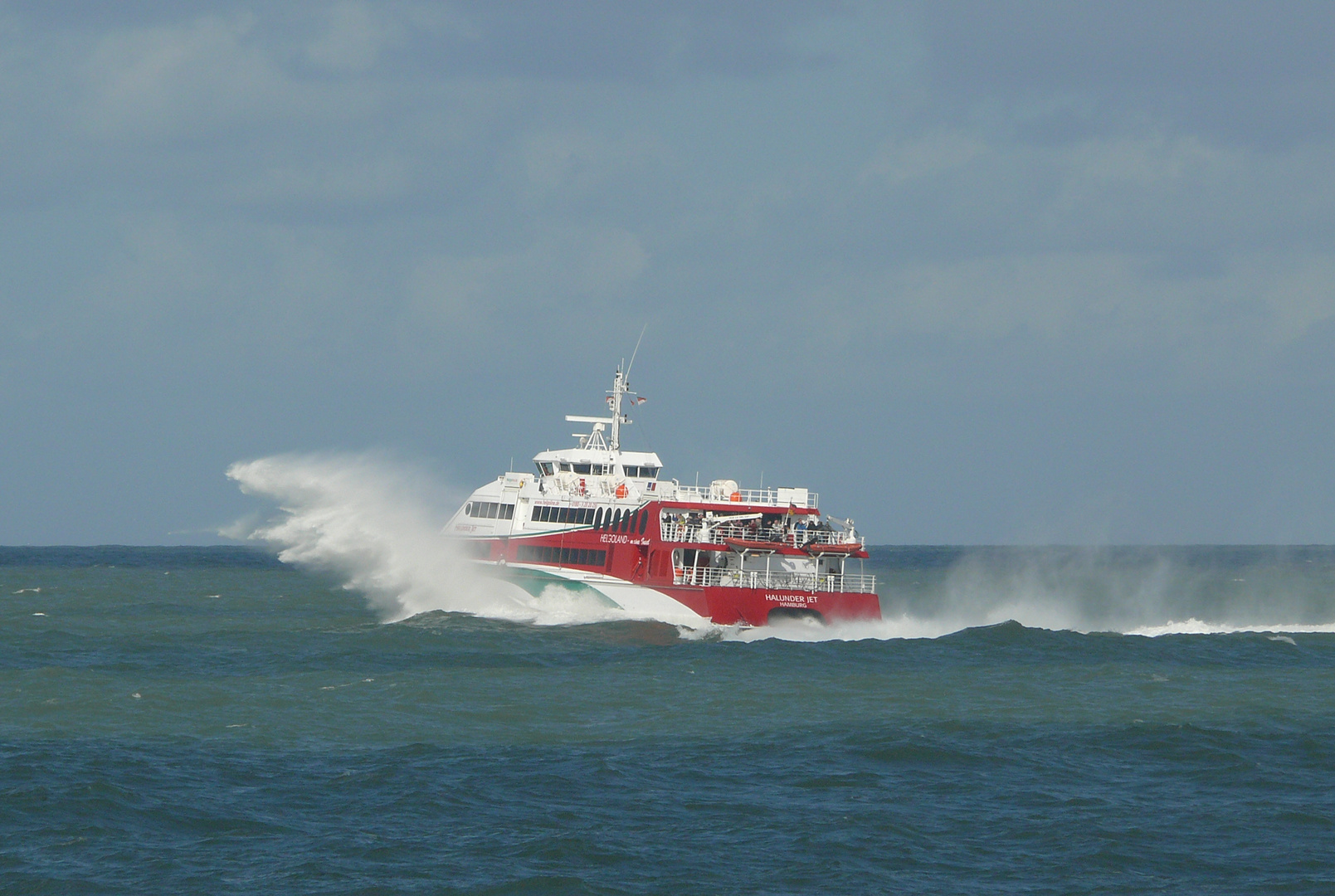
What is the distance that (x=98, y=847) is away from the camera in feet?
64.4

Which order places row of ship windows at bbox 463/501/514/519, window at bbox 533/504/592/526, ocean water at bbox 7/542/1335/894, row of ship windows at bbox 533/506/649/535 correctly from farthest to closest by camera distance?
row of ship windows at bbox 463/501/514/519 < window at bbox 533/504/592/526 < row of ship windows at bbox 533/506/649/535 < ocean water at bbox 7/542/1335/894

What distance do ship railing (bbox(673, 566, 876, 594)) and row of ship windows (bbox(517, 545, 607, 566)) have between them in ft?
9.92

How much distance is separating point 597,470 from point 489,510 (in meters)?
4.58

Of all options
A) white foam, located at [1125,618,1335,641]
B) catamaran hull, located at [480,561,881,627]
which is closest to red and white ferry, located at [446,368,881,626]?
catamaran hull, located at [480,561,881,627]

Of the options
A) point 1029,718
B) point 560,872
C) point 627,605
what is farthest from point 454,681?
point 560,872

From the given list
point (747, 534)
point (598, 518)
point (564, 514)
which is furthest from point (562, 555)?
point (747, 534)

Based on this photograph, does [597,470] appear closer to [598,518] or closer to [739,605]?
[598,518]

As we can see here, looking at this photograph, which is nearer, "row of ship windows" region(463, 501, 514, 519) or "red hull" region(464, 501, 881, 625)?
"red hull" region(464, 501, 881, 625)

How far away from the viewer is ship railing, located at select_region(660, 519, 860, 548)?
43.3 metres

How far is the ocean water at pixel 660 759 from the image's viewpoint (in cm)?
1894

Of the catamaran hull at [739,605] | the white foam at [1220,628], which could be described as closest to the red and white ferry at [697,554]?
the catamaran hull at [739,605]

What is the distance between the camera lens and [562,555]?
4644 centimetres

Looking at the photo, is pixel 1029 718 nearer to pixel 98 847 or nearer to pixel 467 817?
pixel 467 817

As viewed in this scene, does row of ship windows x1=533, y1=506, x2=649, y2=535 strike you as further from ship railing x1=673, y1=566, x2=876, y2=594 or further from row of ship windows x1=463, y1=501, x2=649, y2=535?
ship railing x1=673, y1=566, x2=876, y2=594
